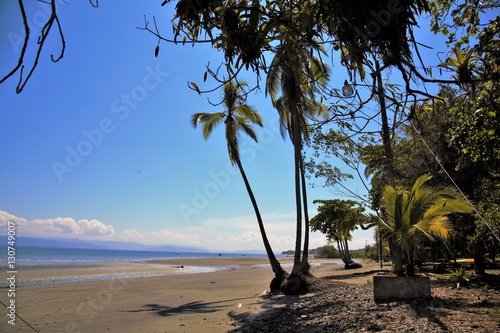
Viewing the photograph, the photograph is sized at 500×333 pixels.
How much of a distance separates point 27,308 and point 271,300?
22.1ft

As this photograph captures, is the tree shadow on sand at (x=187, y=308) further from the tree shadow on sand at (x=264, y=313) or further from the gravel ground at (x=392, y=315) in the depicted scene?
the gravel ground at (x=392, y=315)

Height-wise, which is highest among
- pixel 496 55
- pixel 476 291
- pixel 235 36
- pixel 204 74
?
pixel 496 55

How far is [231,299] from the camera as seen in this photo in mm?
11227

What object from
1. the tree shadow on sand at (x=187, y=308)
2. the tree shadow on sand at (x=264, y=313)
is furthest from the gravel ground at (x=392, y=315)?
the tree shadow on sand at (x=187, y=308)

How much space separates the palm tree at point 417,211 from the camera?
694 centimetres

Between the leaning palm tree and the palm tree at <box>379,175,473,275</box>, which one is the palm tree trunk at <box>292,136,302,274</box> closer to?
the leaning palm tree

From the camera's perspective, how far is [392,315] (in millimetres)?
5672

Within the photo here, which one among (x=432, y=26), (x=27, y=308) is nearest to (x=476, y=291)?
(x=432, y=26)

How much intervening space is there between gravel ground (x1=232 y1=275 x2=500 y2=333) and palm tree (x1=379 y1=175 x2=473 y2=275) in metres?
1.03

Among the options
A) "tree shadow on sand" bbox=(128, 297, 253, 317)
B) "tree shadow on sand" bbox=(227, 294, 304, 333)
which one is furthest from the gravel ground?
"tree shadow on sand" bbox=(128, 297, 253, 317)

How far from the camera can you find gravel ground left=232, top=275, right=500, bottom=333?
16.3ft

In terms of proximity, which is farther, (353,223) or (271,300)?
(271,300)

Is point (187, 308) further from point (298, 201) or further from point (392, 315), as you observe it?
point (392, 315)

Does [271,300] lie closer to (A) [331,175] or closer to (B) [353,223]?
(B) [353,223]
